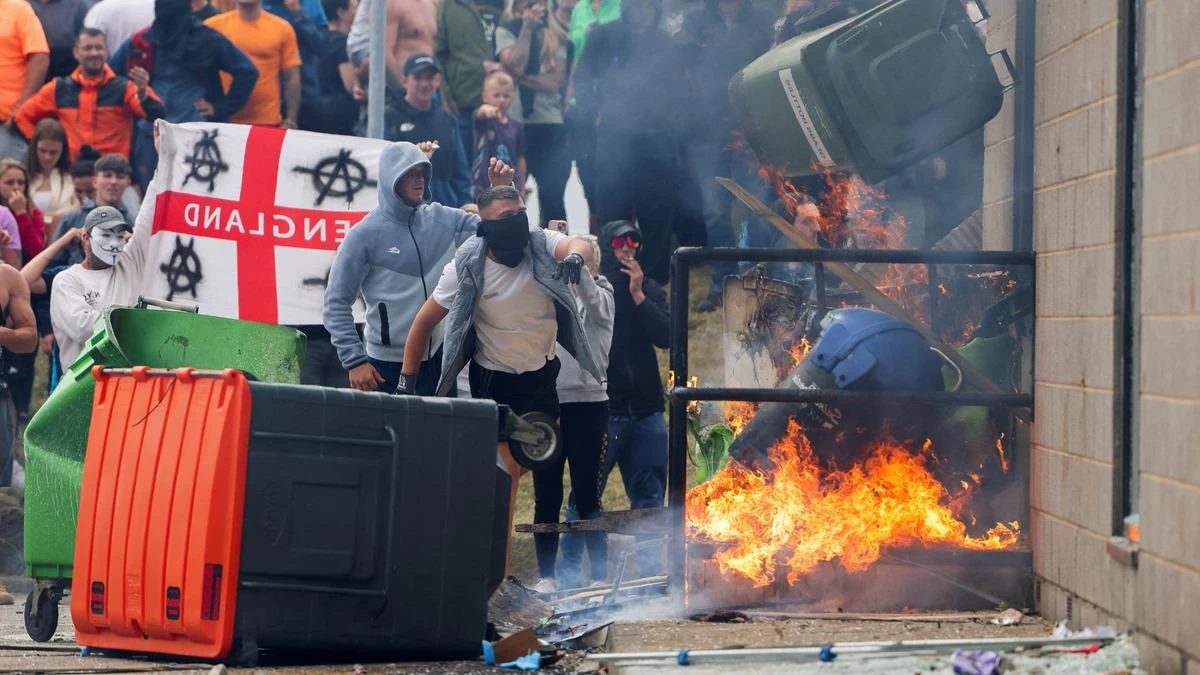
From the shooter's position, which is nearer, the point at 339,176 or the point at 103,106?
the point at 339,176

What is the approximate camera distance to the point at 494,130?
12.6m

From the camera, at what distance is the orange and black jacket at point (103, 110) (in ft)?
40.7

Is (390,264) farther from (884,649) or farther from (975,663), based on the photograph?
(975,663)

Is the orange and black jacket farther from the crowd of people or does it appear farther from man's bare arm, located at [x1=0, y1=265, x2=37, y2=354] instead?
man's bare arm, located at [x1=0, y1=265, x2=37, y2=354]

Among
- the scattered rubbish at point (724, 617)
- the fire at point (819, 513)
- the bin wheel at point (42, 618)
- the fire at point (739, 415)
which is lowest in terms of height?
the bin wheel at point (42, 618)

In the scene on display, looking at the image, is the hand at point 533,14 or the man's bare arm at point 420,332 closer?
the man's bare arm at point 420,332

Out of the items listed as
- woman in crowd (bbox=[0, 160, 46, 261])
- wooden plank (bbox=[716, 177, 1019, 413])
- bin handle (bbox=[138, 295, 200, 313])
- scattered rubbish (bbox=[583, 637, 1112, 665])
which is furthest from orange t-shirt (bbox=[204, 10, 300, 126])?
scattered rubbish (bbox=[583, 637, 1112, 665])

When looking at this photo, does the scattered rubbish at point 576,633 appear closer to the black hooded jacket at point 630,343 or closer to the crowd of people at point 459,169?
the crowd of people at point 459,169

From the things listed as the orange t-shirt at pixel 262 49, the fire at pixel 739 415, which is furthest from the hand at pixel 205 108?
the fire at pixel 739 415

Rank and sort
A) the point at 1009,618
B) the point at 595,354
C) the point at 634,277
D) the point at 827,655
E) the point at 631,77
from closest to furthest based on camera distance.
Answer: the point at 827,655 → the point at 1009,618 → the point at 595,354 → the point at 634,277 → the point at 631,77

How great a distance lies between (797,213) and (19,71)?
22.1 ft

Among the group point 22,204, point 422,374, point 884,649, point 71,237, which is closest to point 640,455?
point 422,374

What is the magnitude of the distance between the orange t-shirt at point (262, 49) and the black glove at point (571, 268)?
18.0 feet

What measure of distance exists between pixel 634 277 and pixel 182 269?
112 inches
